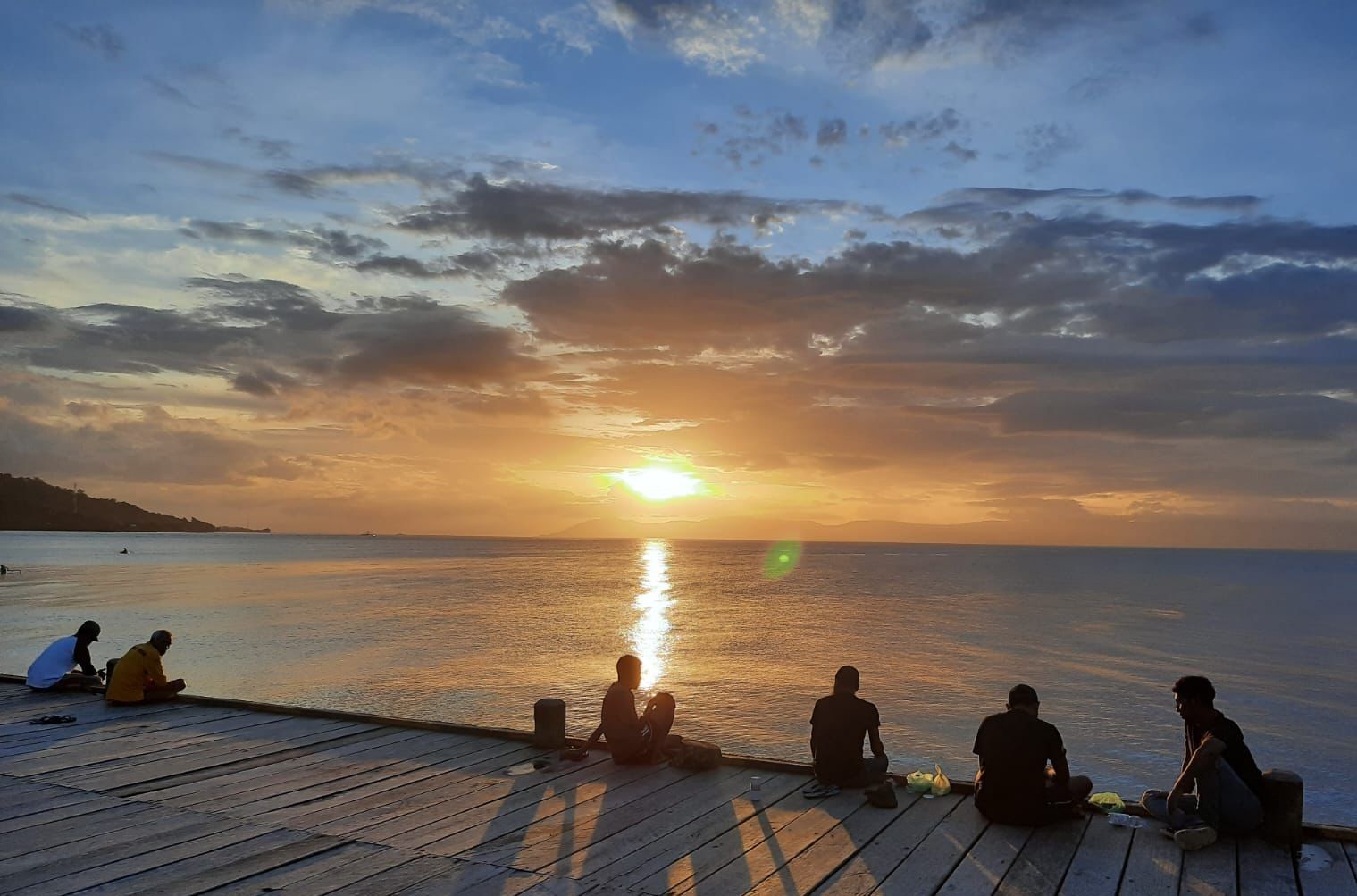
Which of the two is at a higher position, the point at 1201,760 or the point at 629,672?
the point at 629,672

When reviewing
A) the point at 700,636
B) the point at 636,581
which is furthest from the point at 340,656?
the point at 636,581

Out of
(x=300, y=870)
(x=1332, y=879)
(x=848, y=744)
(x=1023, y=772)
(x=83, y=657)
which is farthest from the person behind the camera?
(x=83, y=657)

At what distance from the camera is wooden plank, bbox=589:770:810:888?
24.8ft

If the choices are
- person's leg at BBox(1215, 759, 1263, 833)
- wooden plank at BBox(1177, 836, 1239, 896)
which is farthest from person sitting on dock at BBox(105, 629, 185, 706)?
person's leg at BBox(1215, 759, 1263, 833)

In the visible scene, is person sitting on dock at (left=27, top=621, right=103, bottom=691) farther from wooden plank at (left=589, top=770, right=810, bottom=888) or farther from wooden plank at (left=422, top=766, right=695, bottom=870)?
wooden plank at (left=589, top=770, right=810, bottom=888)

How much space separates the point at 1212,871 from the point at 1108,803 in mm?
1584

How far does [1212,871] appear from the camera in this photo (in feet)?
24.6

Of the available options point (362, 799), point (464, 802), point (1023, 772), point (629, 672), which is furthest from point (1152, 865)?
point (362, 799)

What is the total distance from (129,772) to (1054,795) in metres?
10.9

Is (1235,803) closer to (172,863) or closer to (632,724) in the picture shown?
(632,724)

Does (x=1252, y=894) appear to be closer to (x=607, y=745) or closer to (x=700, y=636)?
(x=607, y=745)

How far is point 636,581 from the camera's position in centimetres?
10944

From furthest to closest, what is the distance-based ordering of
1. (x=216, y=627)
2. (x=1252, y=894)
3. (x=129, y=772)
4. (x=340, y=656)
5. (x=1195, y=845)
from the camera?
(x=216, y=627) < (x=340, y=656) < (x=129, y=772) < (x=1195, y=845) < (x=1252, y=894)

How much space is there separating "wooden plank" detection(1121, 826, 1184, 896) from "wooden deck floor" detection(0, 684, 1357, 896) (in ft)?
0.07
